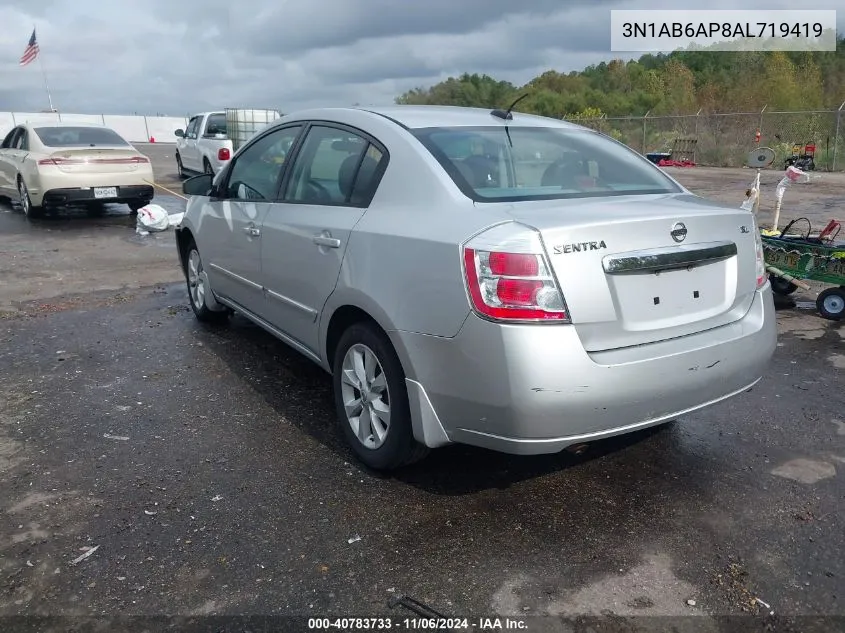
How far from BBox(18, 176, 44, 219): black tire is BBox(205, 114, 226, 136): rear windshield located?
590cm

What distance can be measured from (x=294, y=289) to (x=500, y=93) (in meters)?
68.1

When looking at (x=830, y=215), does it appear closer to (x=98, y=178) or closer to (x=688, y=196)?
(x=688, y=196)

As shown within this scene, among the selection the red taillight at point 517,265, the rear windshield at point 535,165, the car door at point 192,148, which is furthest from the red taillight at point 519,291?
the car door at point 192,148

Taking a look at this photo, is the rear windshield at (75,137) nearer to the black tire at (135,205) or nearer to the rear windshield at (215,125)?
the black tire at (135,205)

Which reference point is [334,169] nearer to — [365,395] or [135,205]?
Result: [365,395]

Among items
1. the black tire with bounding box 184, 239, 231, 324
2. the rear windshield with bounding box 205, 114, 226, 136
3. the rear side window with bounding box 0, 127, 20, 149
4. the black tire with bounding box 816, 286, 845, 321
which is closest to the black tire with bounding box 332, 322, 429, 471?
the black tire with bounding box 184, 239, 231, 324

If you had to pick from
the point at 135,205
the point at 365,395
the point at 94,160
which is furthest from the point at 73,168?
the point at 365,395

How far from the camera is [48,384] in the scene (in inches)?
184

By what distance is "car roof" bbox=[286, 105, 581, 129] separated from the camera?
12.1 ft

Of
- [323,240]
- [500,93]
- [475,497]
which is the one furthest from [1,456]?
[500,93]

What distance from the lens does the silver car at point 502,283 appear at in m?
2.69

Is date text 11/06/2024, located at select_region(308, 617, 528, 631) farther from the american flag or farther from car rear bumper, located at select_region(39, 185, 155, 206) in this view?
the american flag

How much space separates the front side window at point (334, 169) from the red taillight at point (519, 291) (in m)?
1.02

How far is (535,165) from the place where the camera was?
11.7 feet
